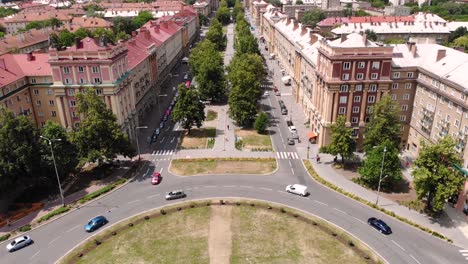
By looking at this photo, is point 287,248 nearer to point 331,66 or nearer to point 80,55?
point 331,66

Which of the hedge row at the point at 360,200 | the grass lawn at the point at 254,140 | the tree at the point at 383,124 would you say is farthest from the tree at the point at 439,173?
the grass lawn at the point at 254,140

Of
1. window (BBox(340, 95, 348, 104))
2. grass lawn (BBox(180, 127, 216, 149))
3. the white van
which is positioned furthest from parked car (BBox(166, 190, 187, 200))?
window (BBox(340, 95, 348, 104))

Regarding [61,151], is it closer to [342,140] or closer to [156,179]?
[156,179]

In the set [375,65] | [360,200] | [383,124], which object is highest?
[375,65]

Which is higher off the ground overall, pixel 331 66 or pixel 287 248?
pixel 331 66

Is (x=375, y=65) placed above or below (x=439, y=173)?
above

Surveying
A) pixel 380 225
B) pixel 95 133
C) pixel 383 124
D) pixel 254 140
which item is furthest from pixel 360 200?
pixel 95 133

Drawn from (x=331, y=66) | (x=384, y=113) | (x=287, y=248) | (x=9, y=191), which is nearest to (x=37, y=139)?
(x=9, y=191)
